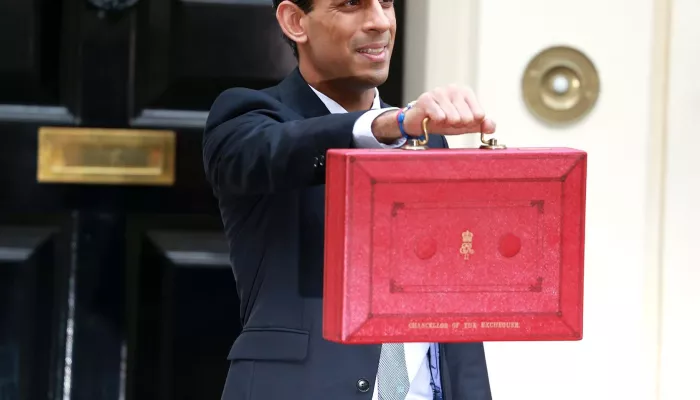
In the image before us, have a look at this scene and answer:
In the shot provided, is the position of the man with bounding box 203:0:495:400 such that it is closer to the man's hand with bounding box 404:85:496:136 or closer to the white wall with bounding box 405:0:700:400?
the man's hand with bounding box 404:85:496:136

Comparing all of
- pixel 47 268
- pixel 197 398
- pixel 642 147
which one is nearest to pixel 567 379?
pixel 642 147

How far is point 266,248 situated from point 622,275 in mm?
1089

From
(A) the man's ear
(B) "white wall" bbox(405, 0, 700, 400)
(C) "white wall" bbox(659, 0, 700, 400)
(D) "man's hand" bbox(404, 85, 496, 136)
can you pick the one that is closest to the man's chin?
(A) the man's ear

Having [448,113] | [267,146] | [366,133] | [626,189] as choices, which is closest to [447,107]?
[448,113]

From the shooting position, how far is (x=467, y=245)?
139cm

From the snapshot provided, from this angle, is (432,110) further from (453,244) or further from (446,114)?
(453,244)

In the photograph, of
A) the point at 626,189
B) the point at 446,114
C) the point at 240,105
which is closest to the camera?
the point at 446,114

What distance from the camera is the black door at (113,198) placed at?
8.23ft

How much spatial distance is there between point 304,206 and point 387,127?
192mm

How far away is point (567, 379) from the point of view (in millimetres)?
2412

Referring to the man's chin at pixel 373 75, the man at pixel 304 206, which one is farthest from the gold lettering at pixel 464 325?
the man's chin at pixel 373 75

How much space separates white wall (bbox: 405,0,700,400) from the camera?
240 cm

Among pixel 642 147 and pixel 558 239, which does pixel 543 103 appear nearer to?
pixel 642 147

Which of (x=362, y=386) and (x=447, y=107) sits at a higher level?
(x=447, y=107)
